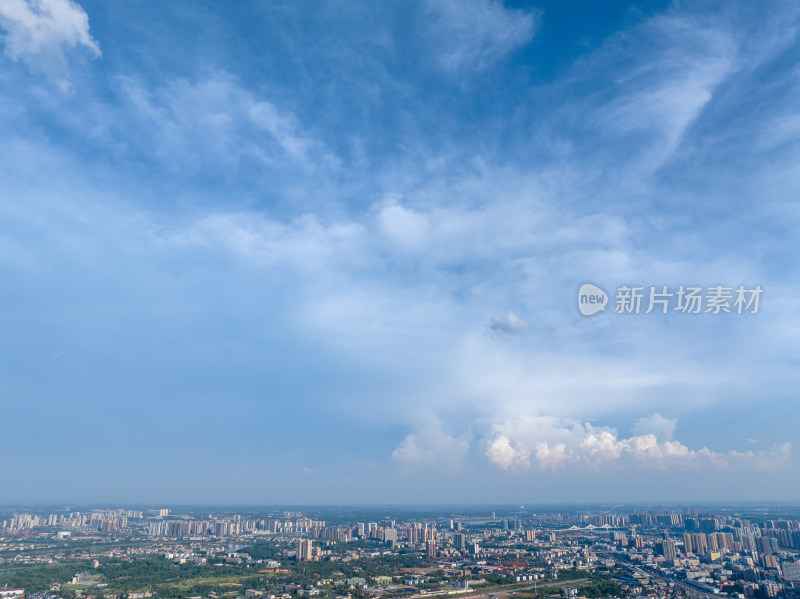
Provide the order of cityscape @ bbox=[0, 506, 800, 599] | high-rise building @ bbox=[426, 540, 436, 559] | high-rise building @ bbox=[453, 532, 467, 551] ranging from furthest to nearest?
high-rise building @ bbox=[453, 532, 467, 551] → high-rise building @ bbox=[426, 540, 436, 559] → cityscape @ bbox=[0, 506, 800, 599]

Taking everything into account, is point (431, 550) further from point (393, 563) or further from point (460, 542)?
point (393, 563)

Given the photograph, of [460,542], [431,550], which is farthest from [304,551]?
[460,542]

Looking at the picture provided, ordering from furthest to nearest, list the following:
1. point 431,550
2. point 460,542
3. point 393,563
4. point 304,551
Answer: point 460,542 → point 431,550 → point 304,551 → point 393,563

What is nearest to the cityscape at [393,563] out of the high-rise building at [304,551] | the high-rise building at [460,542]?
the high-rise building at [304,551]

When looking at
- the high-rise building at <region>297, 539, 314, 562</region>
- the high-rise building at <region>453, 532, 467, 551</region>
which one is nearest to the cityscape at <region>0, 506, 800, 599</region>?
the high-rise building at <region>297, 539, 314, 562</region>

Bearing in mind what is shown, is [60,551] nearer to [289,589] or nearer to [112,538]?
[112,538]

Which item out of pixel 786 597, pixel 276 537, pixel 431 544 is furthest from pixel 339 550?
pixel 786 597

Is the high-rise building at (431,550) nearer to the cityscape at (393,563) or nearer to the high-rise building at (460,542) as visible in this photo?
the cityscape at (393,563)

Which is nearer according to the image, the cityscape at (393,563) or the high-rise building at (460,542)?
the cityscape at (393,563)

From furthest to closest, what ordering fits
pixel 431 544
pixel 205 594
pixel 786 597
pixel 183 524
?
pixel 183 524, pixel 431 544, pixel 205 594, pixel 786 597

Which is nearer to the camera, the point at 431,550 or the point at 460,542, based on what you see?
the point at 431,550

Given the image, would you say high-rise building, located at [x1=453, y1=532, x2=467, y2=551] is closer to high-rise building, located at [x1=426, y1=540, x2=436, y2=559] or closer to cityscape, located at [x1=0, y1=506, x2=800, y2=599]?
cityscape, located at [x1=0, y1=506, x2=800, y2=599]
